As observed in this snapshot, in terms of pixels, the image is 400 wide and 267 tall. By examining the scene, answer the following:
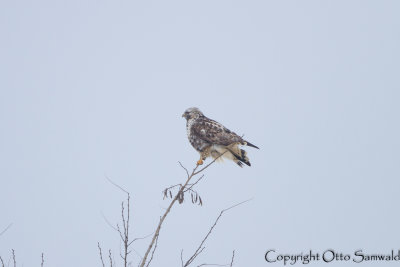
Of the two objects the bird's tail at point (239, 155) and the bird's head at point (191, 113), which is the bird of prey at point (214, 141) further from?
the bird's head at point (191, 113)

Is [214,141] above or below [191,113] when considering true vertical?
below

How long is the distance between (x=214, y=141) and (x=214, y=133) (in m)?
0.17

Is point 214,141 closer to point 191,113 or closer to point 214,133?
point 214,133

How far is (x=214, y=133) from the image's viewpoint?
24.9ft

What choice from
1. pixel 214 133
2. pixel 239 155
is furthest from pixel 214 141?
pixel 239 155

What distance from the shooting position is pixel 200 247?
9.48ft

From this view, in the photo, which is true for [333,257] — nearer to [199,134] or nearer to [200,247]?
[200,247]

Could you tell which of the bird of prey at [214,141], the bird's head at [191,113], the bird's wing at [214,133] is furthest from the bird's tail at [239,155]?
the bird's head at [191,113]

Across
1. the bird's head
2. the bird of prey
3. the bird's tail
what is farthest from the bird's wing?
the bird's head

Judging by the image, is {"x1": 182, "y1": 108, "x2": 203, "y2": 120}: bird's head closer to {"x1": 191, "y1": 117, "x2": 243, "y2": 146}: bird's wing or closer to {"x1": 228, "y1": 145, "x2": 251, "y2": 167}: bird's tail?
{"x1": 191, "y1": 117, "x2": 243, "y2": 146}: bird's wing

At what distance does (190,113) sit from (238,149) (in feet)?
5.59

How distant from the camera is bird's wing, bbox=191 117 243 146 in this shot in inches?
292

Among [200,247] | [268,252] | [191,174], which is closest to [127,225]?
[200,247]

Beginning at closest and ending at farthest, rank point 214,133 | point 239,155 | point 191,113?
point 239,155 → point 214,133 → point 191,113
